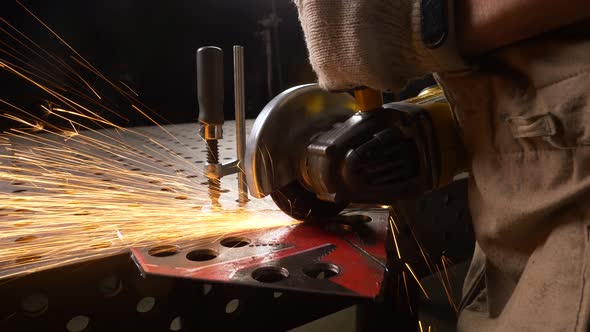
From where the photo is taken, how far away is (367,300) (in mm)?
816

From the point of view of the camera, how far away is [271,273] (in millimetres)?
927

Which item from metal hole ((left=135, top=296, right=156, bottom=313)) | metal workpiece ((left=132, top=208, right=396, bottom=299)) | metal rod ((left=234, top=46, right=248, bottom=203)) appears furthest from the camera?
metal rod ((left=234, top=46, right=248, bottom=203))

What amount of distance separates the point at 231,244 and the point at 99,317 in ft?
1.04

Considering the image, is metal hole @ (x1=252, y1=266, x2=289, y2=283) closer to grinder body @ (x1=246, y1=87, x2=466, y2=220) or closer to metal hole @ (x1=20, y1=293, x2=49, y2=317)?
grinder body @ (x1=246, y1=87, x2=466, y2=220)

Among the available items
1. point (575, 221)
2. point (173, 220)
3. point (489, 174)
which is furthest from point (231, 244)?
point (575, 221)

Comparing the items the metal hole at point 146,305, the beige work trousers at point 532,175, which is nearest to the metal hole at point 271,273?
the metal hole at point 146,305

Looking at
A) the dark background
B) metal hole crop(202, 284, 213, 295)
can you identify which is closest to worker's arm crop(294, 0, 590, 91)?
metal hole crop(202, 284, 213, 295)

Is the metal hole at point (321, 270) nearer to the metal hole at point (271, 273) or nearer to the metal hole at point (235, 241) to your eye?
the metal hole at point (271, 273)

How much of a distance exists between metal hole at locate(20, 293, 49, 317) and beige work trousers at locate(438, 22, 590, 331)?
80 cm

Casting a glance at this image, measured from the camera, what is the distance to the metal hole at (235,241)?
107cm

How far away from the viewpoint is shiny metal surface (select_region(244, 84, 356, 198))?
1.04m

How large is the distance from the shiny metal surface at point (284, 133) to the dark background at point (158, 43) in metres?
1.78

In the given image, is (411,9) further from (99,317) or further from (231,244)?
(99,317)

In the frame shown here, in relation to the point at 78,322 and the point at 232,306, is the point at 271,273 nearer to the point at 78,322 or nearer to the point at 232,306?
the point at 232,306
